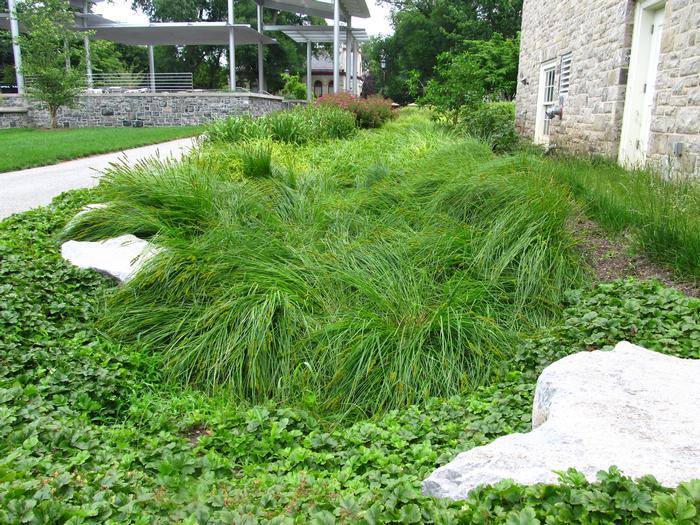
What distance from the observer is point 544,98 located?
12164mm

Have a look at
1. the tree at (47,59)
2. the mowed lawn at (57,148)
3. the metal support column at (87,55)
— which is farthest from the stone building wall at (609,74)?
the metal support column at (87,55)

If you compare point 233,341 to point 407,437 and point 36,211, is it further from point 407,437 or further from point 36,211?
point 36,211

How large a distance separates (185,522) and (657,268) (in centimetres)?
355

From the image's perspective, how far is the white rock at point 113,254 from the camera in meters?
4.16

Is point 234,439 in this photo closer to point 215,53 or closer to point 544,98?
point 544,98

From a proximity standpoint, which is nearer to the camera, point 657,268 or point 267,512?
point 267,512

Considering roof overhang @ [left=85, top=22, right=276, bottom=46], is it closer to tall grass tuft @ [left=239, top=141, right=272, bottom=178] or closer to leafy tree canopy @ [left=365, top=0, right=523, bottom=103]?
leafy tree canopy @ [left=365, top=0, right=523, bottom=103]

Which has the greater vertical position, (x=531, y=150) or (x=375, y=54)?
(x=375, y=54)

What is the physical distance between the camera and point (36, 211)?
540cm

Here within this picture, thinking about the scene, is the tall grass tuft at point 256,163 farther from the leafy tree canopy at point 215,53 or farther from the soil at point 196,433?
the leafy tree canopy at point 215,53

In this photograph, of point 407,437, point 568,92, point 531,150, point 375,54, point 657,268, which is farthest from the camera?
point 375,54

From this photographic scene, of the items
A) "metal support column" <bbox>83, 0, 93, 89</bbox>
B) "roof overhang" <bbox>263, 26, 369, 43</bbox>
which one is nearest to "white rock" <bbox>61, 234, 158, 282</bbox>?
"metal support column" <bbox>83, 0, 93, 89</bbox>

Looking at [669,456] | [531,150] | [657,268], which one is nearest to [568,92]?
[531,150]

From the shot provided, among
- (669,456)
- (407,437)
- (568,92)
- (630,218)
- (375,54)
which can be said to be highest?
(375,54)
